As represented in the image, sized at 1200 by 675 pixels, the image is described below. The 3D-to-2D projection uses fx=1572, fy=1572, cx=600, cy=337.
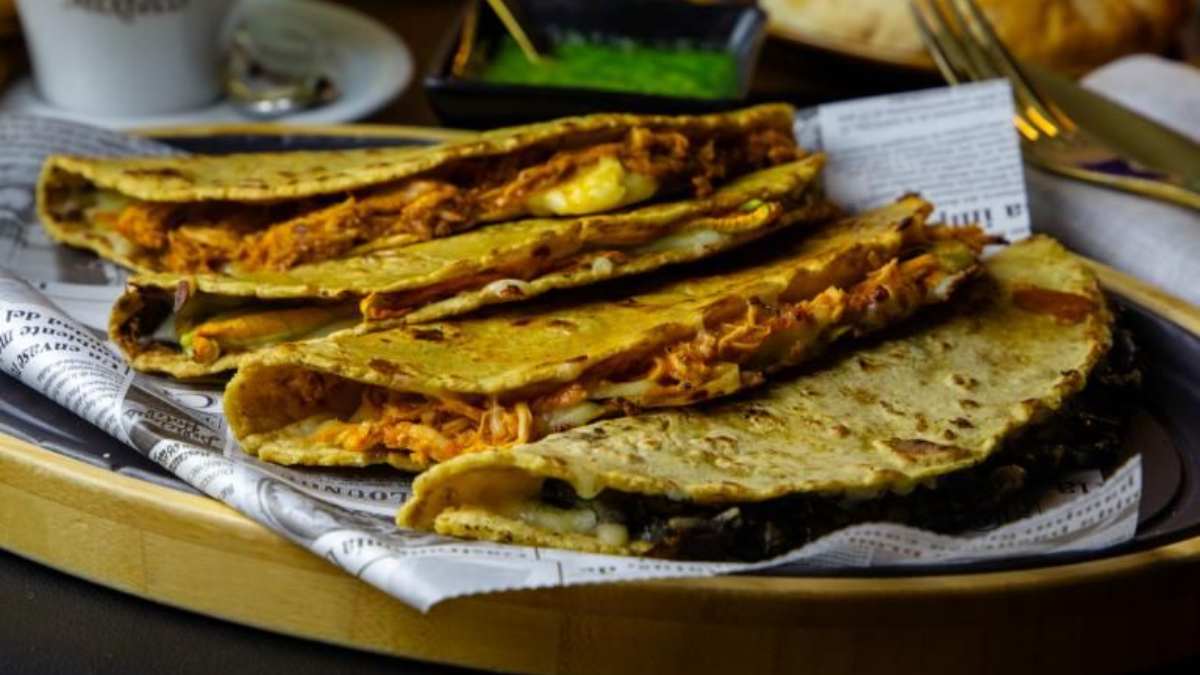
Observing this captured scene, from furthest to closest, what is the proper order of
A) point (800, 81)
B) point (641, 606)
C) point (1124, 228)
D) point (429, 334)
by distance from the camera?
point (800, 81)
point (1124, 228)
point (429, 334)
point (641, 606)

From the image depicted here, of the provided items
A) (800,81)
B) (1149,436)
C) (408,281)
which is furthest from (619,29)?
(1149,436)

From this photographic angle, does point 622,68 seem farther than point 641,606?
Yes

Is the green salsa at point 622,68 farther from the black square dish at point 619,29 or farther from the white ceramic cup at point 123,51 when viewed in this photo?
the white ceramic cup at point 123,51

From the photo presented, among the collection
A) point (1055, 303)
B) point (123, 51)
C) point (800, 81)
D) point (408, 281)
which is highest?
point (408, 281)

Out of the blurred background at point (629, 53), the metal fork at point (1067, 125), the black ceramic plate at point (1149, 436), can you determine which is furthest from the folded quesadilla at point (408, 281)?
the blurred background at point (629, 53)

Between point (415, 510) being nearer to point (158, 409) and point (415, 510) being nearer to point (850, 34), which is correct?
point (158, 409)

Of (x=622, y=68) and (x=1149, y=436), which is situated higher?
(x=1149, y=436)

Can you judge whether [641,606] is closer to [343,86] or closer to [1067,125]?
[1067,125]
